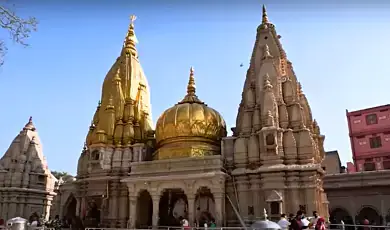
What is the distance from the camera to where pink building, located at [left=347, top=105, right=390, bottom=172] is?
36.5 meters

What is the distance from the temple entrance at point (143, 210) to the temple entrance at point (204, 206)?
3.53m

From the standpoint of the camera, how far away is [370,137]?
37656 mm

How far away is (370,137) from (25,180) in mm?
36370

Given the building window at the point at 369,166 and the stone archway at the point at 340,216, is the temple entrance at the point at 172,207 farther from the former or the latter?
the building window at the point at 369,166

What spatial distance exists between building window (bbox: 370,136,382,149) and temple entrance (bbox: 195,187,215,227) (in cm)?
2142

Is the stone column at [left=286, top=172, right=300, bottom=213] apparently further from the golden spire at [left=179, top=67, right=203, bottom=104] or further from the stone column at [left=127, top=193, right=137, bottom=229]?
the golden spire at [left=179, top=67, right=203, bottom=104]

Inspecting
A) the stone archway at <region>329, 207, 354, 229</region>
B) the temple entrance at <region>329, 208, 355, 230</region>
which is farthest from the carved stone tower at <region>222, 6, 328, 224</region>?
the temple entrance at <region>329, 208, 355, 230</region>

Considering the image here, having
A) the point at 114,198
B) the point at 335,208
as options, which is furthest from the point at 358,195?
the point at 114,198

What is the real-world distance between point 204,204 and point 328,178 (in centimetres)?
1142

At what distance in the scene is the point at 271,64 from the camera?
82.6 ft

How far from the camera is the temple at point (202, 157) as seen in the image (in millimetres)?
21578

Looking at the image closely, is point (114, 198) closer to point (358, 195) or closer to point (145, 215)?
point (145, 215)

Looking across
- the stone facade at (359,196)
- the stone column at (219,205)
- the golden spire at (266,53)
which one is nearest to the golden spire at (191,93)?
the golden spire at (266,53)

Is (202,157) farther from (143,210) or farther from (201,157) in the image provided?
(143,210)
